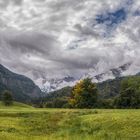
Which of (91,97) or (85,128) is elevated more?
(91,97)

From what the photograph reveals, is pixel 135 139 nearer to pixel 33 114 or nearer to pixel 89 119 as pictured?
pixel 89 119

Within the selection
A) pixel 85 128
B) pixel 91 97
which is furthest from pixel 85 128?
pixel 91 97

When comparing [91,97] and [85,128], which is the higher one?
[91,97]

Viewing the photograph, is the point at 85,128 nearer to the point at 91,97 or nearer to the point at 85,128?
the point at 85,128

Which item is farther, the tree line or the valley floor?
the tree line

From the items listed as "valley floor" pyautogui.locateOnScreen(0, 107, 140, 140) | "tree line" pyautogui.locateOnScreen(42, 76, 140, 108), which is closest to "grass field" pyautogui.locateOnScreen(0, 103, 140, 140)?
"valley floor" pyautogui.locateOnScreen(0, 107, 140, 140)

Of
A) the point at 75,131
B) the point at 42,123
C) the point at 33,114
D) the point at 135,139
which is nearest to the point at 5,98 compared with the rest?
the point at 33,114

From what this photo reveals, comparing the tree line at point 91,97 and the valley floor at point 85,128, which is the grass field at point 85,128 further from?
the tree line at point 91,97

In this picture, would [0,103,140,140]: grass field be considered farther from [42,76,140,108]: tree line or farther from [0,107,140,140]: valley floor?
[42,76,140,108]: tree line

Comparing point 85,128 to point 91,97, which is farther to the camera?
point 91,97

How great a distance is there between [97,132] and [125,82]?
91563 mm

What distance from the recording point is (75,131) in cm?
4894

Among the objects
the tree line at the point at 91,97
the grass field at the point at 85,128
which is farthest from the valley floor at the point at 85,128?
the tree line at the point at 91,97

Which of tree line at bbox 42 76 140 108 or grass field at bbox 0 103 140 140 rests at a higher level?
tree line at bbox 42 76 140 108
